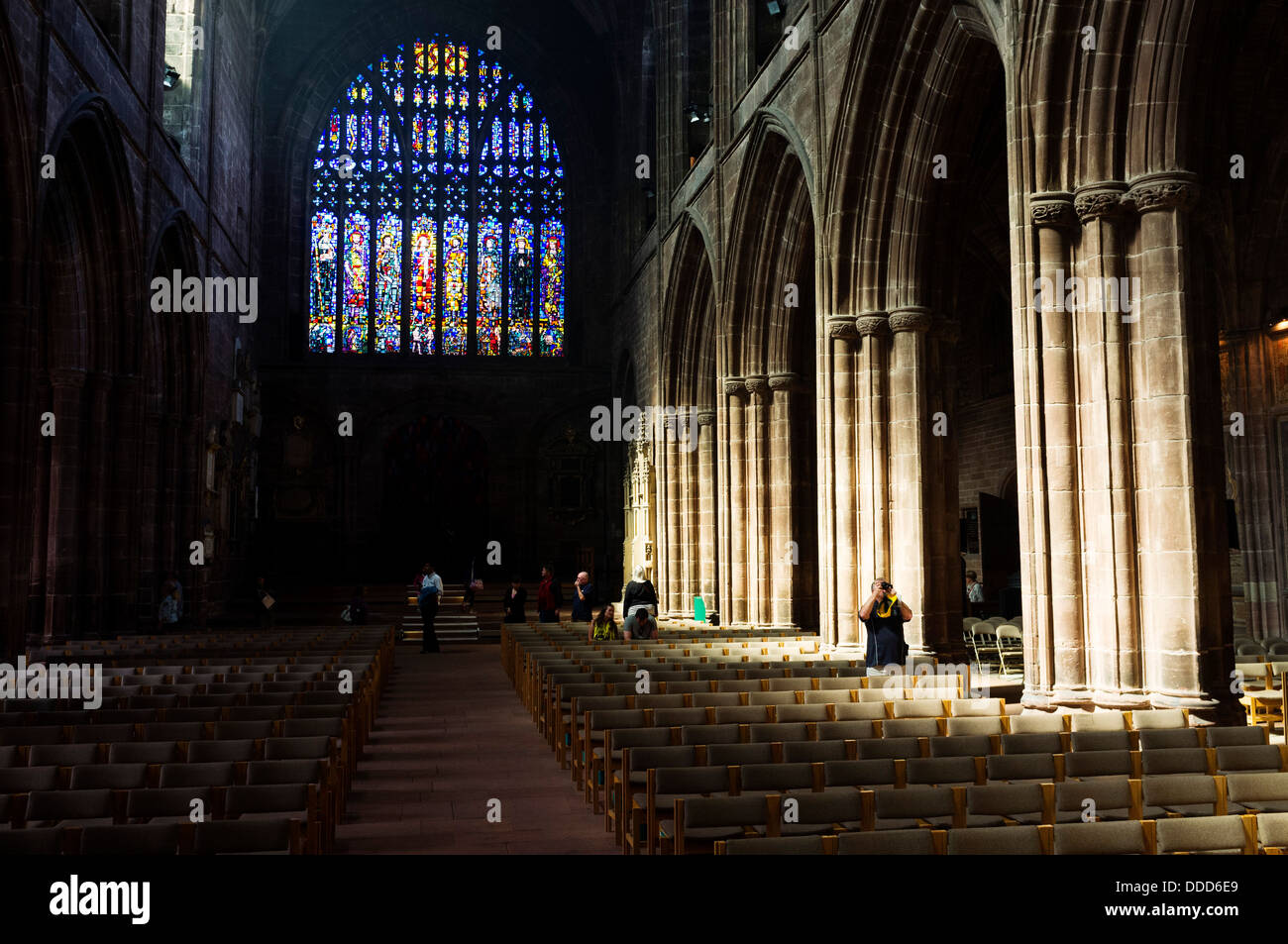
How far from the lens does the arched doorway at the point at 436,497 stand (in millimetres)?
31109

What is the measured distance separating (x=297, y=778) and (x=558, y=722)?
3.51 m

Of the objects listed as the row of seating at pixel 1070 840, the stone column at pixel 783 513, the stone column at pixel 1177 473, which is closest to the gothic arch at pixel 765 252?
the stone column at pixel 783 513

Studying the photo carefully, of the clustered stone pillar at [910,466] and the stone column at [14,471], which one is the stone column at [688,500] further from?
the stone column at [14,471]

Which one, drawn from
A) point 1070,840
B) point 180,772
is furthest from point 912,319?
point 180,772

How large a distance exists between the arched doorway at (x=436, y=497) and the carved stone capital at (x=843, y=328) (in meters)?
18.8

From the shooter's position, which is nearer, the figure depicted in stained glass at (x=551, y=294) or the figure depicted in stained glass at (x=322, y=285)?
the figure depicted in stained glass at (x=322, y=285)

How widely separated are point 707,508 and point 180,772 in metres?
17.7

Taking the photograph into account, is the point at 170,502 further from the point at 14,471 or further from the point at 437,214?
the point at 437,214

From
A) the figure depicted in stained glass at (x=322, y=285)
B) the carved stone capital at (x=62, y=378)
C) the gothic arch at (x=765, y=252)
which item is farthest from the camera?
the figure depicted in stained glass at (x=322, y=285)

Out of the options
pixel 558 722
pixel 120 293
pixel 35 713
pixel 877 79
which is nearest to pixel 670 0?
pixel 877 79

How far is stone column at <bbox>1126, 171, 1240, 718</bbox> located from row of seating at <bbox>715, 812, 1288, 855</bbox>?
163 inches

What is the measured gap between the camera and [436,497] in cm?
3147

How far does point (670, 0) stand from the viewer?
2331 centimetres

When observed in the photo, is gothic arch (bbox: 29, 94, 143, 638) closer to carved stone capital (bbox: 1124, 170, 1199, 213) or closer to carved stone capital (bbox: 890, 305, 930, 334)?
carved stone capital (bbox: 890, 305, 930, 334)
